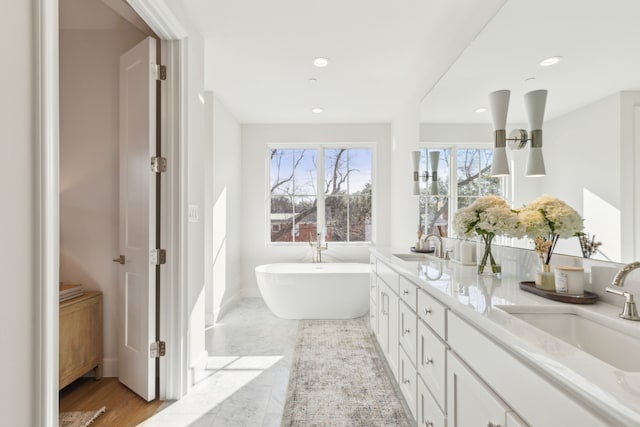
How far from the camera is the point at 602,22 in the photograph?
1169mm

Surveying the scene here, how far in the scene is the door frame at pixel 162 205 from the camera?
1032 millimetres

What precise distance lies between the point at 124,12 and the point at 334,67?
162cm

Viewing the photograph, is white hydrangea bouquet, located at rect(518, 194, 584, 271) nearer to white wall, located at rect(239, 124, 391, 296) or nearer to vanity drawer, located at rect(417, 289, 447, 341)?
vanity drawer, located at rect(417, 289, 447, 341)

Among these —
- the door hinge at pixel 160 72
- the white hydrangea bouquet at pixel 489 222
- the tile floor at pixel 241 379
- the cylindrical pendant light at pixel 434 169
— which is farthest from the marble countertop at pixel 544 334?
the door hinge at pixel 160 72

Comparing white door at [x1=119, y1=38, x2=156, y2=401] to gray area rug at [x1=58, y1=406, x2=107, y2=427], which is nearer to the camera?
gray area rug at [x1=58, y1=406, x2=107, y2=427]

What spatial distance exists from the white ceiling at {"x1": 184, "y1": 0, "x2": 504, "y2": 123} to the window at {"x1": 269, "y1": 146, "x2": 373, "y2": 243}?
1018 mm

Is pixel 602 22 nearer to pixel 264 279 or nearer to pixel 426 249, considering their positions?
pixel 426 249

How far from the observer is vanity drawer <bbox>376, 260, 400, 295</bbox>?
2.23 metres

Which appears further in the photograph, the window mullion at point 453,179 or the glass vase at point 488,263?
the window mullion at point 453,179

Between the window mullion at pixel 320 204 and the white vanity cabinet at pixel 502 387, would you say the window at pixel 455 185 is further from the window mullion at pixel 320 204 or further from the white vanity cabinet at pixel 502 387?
the window mullion at pixel 320 204

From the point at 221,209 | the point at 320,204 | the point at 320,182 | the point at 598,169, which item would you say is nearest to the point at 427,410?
the point at 598,169

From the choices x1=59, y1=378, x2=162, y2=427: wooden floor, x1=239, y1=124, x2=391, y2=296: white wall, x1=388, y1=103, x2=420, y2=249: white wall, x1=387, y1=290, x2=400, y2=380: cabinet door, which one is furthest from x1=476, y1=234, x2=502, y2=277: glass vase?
x1=239, y1=124, x2=391, y2=296: white wall

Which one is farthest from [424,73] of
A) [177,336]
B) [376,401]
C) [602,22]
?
[177,336]
